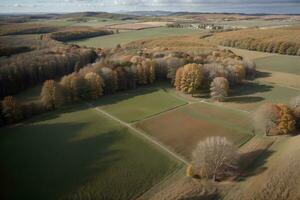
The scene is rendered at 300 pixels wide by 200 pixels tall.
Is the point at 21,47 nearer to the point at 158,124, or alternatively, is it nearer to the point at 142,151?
the point at 158,124

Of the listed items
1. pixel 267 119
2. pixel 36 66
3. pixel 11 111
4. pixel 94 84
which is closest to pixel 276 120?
pixel 267 119

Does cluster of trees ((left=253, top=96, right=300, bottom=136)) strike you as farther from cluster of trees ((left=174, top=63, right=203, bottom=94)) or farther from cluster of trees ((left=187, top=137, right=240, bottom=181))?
cluster of trees ((left=174, top=63, right=203, bottom=94))

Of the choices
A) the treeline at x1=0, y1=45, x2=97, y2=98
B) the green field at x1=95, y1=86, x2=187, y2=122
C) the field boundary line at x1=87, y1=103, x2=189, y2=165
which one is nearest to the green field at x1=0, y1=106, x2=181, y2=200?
the field boundary line at x1=87, y1=103, x2=189, y2=165

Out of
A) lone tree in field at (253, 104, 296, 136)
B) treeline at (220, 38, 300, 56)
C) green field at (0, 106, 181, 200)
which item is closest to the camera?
green field at (0, 106, 181, 200)

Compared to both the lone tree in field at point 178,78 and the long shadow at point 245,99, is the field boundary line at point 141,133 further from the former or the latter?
the long shadow at point 245,99

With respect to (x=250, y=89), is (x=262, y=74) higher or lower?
higher

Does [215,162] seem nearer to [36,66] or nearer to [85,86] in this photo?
[85,86]

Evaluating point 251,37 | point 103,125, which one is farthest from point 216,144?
point 251,37
